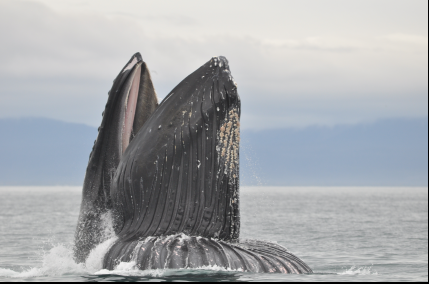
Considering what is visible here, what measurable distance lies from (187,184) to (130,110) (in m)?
1.50

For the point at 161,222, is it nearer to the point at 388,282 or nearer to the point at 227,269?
the point at 227,269

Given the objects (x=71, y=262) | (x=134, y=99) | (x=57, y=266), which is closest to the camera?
(x=71, y=262)

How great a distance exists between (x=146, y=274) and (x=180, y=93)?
2234 millimetres

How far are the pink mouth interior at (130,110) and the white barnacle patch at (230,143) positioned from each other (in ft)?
4.50

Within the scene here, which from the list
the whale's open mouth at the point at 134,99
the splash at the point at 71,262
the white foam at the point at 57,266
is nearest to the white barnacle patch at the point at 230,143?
the whale's open mouth at the point at 134,99

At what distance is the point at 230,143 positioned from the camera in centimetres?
786

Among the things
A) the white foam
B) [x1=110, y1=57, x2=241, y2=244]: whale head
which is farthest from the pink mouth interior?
the white foam

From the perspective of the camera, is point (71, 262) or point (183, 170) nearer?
point (183, 170)

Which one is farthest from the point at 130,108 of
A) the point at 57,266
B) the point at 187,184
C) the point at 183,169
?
the point at 57,266

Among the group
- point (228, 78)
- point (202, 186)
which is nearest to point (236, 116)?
point (228, 78)

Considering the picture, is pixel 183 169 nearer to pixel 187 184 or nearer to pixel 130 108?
pixel 187 184

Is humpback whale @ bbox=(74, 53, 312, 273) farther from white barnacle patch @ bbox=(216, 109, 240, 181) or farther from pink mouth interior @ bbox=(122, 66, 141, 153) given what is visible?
pink mouth interior @ bbox=(122, 66, 141, 153)

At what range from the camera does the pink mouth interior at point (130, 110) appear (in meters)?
8.37

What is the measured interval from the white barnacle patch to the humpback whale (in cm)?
1
